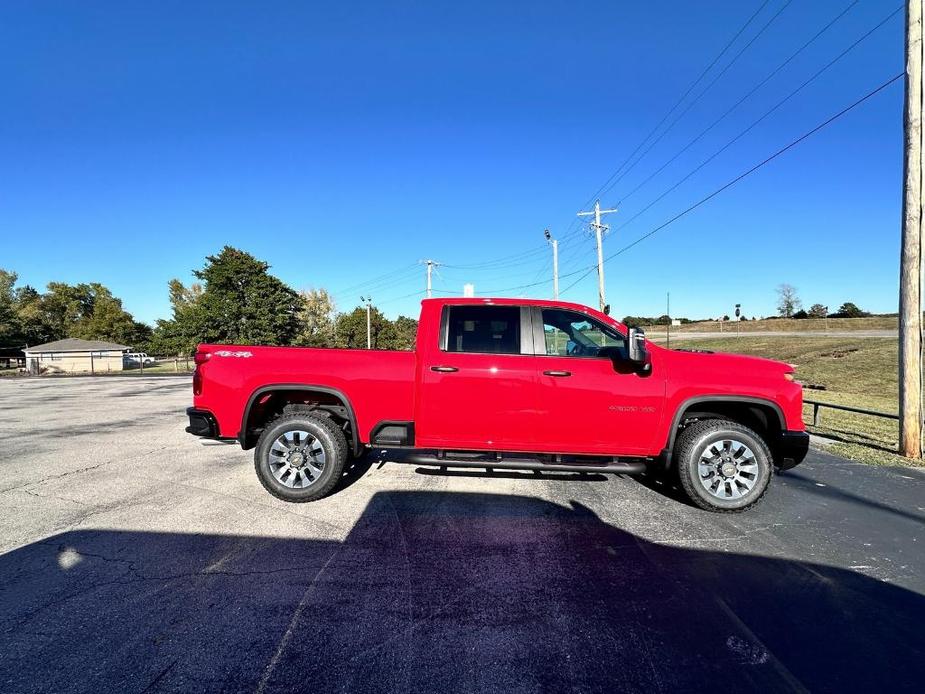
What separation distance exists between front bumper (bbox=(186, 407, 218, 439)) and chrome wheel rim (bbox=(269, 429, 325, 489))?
695 millimetres

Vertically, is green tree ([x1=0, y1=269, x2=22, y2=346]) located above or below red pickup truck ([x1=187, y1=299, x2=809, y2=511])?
above

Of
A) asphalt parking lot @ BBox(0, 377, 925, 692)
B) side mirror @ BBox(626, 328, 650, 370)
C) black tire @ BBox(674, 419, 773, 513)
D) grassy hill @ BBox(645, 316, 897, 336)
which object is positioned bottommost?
asphalt parking lot @ BBox(0, 377, 925, 692)

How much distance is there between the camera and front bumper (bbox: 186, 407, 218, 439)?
4445 mm

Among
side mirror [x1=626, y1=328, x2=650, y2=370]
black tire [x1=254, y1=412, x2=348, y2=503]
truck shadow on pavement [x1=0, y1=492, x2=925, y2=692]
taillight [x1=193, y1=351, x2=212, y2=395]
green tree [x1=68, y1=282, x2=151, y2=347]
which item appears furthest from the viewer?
green tree [x1=68, y1=282, x2=151, y2=347]

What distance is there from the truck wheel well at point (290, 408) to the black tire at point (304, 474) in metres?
0.15

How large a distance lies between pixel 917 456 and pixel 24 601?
10077mm

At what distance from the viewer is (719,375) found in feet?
13.8

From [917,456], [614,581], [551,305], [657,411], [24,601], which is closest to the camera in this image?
[24,601]

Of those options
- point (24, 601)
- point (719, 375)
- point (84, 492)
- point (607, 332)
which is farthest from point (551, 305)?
point (84, 492)

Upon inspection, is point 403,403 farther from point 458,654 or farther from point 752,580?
Result: point 752,580

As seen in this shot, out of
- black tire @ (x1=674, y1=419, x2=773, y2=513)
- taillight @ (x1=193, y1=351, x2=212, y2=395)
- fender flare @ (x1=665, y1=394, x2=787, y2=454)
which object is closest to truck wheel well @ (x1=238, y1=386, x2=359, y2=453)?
taillight @ (x1=193, y1=351, x2=212, y2=395)

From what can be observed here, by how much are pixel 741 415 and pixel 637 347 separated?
1.76 m

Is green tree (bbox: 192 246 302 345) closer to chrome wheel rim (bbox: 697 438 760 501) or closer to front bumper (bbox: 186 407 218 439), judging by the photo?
front bumper (bbox: 186 407 218 439)

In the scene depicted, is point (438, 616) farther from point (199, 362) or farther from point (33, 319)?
point (33, 319)
